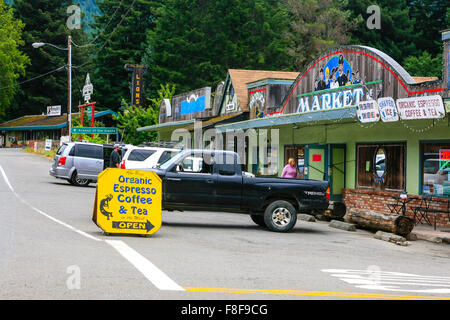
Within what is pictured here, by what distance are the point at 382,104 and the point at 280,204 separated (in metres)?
3.98

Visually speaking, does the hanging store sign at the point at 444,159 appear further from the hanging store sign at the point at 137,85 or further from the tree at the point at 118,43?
the tree at the point at 118,43

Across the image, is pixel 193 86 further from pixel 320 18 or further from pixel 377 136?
pixel 377 136

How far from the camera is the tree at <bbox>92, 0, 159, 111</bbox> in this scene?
79000 mm

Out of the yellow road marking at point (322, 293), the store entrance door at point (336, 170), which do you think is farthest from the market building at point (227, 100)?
the yellow road marking at point (322, 293)

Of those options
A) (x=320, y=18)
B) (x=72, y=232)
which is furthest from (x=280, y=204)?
(x=320, y=18)

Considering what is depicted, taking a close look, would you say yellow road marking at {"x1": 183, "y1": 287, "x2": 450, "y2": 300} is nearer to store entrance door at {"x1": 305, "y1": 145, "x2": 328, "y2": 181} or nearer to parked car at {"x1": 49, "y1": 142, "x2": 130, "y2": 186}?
store entrance door at {"x1": 305, "y1": 145, "x2": 328, "y2": 181}

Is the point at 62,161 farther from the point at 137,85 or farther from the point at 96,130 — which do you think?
the point at 137,85

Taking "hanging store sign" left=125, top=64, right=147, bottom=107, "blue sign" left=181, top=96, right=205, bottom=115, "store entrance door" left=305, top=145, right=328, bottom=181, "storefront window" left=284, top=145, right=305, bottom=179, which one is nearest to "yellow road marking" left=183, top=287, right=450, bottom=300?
"store entrance door" left=305, top=145, right=328, bottom=181

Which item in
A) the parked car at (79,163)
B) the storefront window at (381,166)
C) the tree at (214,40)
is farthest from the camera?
the tree at (214,40)

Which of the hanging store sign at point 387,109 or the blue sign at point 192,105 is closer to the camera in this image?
the hanging store sign at point 387,109

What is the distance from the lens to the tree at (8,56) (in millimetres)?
81312

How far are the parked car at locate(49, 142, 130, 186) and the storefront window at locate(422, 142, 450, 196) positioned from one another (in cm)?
1451

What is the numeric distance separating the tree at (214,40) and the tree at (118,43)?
10398mm
